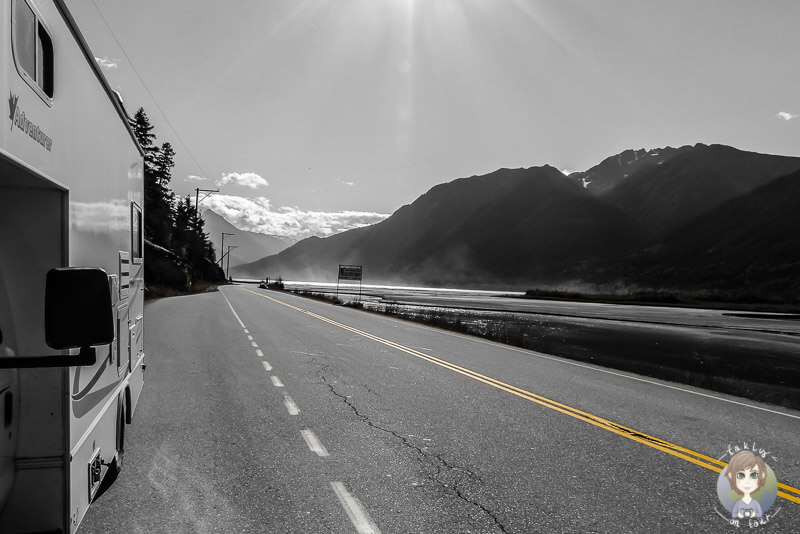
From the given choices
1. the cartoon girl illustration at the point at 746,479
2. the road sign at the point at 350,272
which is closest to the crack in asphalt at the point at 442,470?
the cartoon girl illustration at the point at 746,479

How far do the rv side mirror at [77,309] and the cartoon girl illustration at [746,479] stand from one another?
16.2 ft

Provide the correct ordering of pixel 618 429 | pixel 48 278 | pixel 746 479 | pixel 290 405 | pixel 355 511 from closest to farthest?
pixel 48 278 → pixel 355 511 → pixel 746 479 → pixel 618 429 → pixel 290 405

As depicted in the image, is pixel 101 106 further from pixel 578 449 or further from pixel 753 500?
pixel 753 500

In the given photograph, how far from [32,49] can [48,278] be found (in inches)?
46.9

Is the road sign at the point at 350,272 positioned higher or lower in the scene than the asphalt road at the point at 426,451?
higher

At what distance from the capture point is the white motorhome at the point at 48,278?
2.54 metres

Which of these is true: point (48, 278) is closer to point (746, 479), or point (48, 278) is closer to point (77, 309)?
point (77, 309)

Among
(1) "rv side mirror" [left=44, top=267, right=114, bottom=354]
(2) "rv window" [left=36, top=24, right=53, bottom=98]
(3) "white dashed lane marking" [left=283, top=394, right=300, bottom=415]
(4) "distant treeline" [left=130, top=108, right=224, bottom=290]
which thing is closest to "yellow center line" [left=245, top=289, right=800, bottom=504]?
(3) "white dashed lane marking" [left=283, top=394, right=300, bottom=415]

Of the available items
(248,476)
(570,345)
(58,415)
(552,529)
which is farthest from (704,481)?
(570,345)

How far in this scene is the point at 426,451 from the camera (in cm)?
593

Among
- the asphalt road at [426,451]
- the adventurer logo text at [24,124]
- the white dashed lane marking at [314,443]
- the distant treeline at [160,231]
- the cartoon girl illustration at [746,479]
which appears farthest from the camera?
the distant treeline at [160,231]

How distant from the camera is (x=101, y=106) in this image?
4102mm

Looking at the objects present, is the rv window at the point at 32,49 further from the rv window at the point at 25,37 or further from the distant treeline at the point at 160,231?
the distant treeline at the point at 160,231

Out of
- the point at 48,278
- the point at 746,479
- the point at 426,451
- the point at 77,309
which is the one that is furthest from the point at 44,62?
the point at 746,479
